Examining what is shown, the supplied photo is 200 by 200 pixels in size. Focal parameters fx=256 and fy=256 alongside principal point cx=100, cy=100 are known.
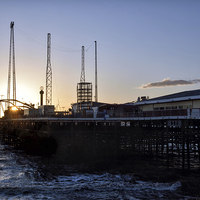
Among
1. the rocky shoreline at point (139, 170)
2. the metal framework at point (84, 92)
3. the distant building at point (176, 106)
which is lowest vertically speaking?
the rocky shoreline at point (139, 170)

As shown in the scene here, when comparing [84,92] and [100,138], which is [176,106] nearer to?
[100,138]

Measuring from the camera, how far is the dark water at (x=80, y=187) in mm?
24297

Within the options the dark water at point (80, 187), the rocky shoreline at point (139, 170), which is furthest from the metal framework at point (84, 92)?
the dark water at point (80, 187)

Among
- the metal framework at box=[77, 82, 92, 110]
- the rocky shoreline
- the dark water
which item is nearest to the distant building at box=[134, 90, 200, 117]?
the rocky shoreline

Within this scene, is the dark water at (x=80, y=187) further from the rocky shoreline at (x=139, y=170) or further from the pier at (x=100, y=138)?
the pier at (x=100, y=138)

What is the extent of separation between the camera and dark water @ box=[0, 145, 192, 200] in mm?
24297

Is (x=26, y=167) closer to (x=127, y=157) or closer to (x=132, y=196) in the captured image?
(x=127, y=157)

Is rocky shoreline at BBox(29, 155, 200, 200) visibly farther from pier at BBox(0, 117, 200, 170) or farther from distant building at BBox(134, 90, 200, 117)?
distant building at BBox(134, 90, 200, 117)

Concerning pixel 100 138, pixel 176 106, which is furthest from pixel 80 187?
pixel 176 106

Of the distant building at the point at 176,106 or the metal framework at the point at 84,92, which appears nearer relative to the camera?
the distant building at the point at 176,106

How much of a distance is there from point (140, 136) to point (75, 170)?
16.9 m

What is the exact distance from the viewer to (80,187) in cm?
2678

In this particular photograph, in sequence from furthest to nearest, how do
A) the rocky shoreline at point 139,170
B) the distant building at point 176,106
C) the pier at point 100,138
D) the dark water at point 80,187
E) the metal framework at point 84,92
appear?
the metal framework at point 84,92 < the pier at point 100,138 < the distant building at point 176,106 < the rocky shoreline at point 139,170 < the dark water at point 80,187

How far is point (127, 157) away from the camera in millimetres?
43125
